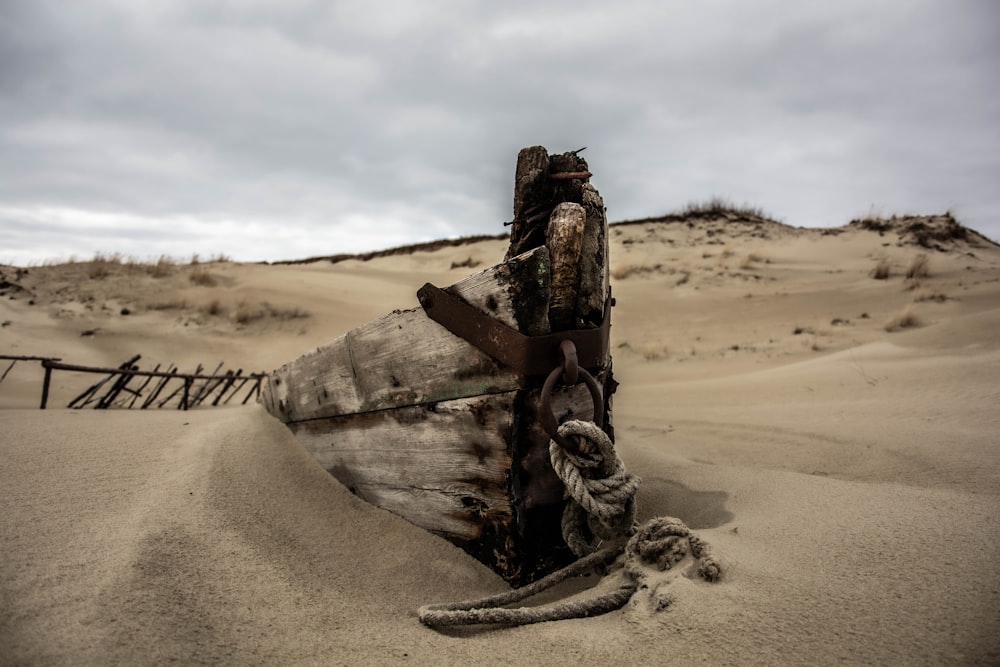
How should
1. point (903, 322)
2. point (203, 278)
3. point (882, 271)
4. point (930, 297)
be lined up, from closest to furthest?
1. point (903, 322)
2. point (930, 297)
3. point (882, 271)
4. point (203, 278)

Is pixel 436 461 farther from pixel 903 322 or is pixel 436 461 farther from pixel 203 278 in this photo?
pixel 203 278

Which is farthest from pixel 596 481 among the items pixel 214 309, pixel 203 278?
pixel 203 278

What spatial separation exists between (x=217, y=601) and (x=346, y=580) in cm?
39

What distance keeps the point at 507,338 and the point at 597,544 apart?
0.70 metres

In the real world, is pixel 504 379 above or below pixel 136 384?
above

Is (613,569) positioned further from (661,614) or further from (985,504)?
(985,504)

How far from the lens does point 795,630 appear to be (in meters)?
1.17

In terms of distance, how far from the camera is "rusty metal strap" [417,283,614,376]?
63.2 inches

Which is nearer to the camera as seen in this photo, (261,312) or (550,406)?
(550,406)

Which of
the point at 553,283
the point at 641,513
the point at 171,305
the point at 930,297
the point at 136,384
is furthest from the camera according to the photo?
the point at 171,305

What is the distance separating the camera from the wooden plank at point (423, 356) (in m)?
1.62

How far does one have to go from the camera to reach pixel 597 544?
170 cm

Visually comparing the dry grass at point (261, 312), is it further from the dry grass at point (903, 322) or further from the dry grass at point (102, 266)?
the dry grass at point (903, 322)

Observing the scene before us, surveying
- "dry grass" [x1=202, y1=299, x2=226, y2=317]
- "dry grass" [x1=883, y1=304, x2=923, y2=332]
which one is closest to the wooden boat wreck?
"dry grass" [x1=883, y1=304, x2=923, y2=332]
